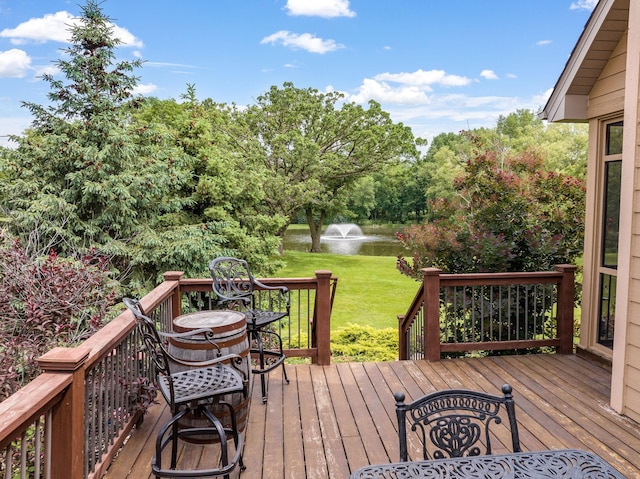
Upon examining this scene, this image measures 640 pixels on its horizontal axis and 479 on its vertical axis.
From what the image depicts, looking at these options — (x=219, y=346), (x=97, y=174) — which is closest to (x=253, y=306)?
(x=219, y=346)

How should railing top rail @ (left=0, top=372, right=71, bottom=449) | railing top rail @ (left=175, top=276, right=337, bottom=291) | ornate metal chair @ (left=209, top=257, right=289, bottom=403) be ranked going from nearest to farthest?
railing top rail @ (left=0, top=372, right=71, bottom=449), ornate metal chair @ (left=209, top=257, right=289, bottom=403), railing top rail @ (left=175, top=276, right=337, bottom=291)

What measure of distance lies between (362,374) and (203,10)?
18.3m

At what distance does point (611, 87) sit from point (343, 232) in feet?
102

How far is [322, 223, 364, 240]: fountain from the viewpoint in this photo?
3431cm

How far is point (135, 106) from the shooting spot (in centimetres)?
909

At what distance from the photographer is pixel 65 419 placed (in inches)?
77.8

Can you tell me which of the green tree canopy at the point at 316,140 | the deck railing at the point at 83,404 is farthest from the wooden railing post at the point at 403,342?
the green tree canopy at the point at 316,140

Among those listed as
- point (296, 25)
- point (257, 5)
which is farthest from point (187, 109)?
point (296, 25)

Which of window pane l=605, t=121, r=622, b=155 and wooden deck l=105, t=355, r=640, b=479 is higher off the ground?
window pane l=605, t=121, r=622, b=155

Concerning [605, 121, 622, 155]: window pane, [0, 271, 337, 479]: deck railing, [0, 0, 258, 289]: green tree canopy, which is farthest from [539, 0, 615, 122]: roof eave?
[0, 0, 258, 289]: green tree canopy

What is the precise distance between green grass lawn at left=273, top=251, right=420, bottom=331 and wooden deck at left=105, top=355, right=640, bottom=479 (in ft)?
A: 15.2

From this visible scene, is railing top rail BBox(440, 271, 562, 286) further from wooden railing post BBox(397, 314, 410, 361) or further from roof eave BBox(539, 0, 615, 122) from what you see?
roof eave BBox(539, 0, 615, 122)

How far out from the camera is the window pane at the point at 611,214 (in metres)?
4.39

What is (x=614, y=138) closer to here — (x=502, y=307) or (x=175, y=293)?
(x=502, y=307)
